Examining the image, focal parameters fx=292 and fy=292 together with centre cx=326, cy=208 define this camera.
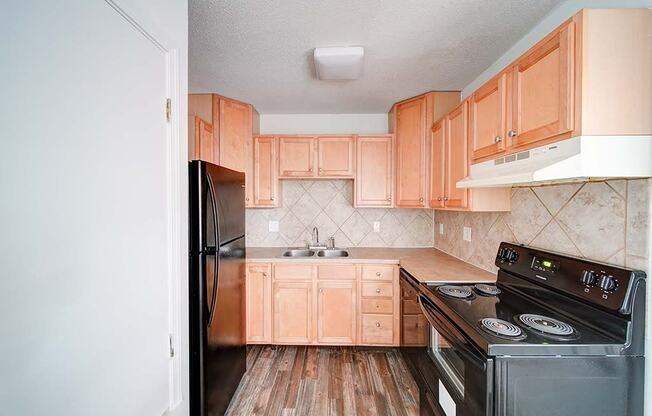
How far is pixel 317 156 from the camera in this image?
3.01m

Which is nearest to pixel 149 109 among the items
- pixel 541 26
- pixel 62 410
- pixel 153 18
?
pixel 153 18

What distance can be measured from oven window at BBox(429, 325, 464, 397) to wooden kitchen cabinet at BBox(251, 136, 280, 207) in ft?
6.39

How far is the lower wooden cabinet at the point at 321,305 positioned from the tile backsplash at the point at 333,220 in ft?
1.96

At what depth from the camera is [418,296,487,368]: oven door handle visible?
1.13m

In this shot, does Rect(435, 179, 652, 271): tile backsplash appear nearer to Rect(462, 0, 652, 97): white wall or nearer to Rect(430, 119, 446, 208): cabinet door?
Rect(430, 119, 446, 208): cabinet door

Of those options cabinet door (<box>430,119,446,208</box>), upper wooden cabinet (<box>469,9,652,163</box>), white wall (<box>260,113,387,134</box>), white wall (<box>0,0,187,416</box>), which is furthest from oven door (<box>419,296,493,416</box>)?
white wall (<box>260,113,387,134</box>)

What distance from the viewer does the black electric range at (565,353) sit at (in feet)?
3.44

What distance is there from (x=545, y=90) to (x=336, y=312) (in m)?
2.27

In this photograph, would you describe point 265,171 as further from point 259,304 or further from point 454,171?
point 454,171

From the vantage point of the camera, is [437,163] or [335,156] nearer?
[437,163]

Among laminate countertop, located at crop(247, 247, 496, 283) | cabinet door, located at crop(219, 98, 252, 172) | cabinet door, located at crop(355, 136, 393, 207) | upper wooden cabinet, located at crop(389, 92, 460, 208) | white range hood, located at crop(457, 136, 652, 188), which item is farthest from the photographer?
cabinet door, located at crop(355, 136, 393, 207)

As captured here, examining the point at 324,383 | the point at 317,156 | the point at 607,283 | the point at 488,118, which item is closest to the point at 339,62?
the point at 488,118

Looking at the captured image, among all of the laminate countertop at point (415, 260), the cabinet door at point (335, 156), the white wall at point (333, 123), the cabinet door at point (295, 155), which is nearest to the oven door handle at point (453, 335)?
the laminate countertop at point (415, 260)

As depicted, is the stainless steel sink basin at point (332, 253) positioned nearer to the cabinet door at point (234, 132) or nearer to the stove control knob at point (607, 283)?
the cabinet door at point (234, 132)
